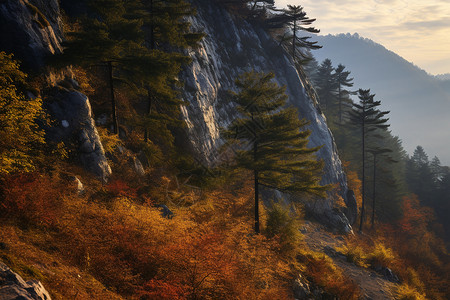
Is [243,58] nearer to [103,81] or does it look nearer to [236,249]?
[103,81]

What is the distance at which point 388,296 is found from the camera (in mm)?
15828

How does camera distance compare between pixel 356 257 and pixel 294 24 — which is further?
pixel 294 24

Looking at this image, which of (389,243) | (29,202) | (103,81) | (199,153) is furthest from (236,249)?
(389,243)

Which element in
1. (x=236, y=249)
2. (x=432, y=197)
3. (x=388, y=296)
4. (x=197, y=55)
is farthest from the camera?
(x=432, y=197)

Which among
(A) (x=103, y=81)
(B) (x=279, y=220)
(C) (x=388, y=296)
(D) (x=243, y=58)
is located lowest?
(C) (x=388, y=296)

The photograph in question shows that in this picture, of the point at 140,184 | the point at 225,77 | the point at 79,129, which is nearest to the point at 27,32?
the point at 79,129

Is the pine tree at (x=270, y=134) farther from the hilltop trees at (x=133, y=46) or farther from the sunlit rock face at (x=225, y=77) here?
the sunlit rock face at (x=225, y=77)

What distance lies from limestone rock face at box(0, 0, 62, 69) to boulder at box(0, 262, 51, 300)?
9.50 metres

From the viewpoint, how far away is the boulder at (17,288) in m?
3.55

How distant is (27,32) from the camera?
991 cm

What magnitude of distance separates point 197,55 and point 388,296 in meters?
25.6

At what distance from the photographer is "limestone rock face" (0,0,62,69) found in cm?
949

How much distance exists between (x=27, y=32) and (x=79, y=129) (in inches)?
176

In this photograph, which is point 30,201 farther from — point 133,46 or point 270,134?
point 270,134
